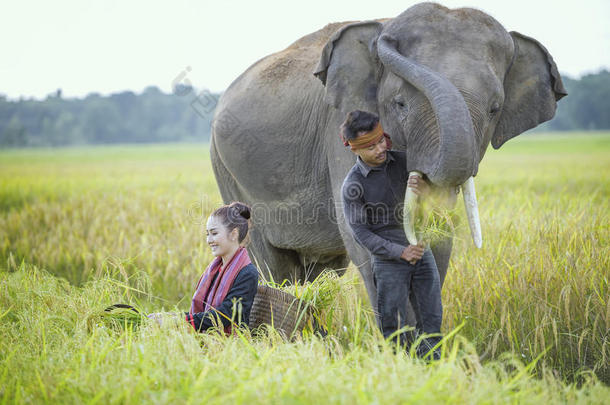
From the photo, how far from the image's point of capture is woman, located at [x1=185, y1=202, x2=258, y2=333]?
352 centimetres

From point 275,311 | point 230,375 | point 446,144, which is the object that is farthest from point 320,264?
point 230,375

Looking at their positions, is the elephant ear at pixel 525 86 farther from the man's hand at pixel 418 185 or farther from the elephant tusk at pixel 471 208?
the man's hand at pixel 418 185

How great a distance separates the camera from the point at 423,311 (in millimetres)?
3500

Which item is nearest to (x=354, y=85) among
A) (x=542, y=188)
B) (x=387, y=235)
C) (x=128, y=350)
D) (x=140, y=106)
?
(x=387, y=235)

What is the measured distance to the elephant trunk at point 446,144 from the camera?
10.1ft

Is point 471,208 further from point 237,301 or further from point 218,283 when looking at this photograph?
point 218,283

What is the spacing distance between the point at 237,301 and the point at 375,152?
41.9 inches

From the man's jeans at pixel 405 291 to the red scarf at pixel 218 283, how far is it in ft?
2.40

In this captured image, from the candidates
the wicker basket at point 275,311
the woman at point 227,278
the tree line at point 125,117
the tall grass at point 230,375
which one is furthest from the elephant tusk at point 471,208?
the tree line at point 125,117

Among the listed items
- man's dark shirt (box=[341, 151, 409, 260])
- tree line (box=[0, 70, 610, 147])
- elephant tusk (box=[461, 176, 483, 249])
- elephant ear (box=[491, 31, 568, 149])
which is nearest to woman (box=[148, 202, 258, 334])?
man's dark shirt (box=[341, 151, 409, 260])

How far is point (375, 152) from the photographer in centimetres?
333

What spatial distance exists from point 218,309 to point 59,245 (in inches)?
195

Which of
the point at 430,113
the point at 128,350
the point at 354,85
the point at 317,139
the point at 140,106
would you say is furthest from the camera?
the point at 140,106

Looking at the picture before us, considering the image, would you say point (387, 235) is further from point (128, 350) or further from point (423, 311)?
point (128, 350)
